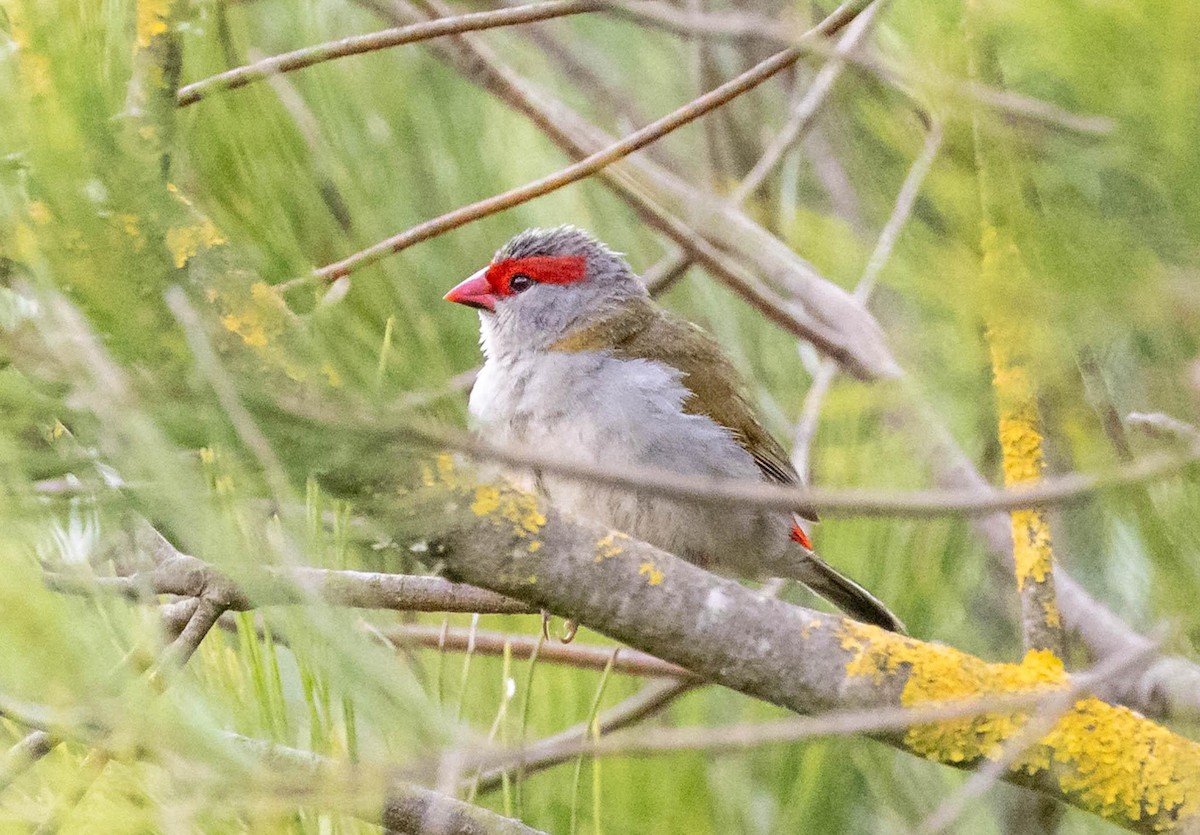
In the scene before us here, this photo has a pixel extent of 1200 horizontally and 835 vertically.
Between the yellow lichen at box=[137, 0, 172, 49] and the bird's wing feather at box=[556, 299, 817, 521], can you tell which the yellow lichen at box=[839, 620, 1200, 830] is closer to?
the yellow lichen at box=[137, 0, 172, 49]

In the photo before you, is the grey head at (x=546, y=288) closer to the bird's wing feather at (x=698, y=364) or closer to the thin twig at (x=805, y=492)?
the bird's wing feather at (x=698, y=364)

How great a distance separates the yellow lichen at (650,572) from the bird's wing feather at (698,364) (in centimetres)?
146

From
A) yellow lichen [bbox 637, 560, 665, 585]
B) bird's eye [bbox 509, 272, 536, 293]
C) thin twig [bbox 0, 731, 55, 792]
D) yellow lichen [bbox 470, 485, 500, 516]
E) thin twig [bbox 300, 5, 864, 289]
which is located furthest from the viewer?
bird's eye [bbox 509, 272, 536, 293]

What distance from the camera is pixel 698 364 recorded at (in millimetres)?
3113

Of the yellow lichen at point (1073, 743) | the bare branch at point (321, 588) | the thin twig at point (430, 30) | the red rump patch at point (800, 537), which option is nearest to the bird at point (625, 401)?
the red rump patch at point (800, 537)

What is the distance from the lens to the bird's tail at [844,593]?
8.64ft

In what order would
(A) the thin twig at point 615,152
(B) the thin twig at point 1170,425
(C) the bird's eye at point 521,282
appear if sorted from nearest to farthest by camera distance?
(B) the thin twig at point 1170,425 < (A) the thin twig at point 615,152 < (C) the bird's eye at point 521,282

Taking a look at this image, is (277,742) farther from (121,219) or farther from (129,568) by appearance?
(121,219)

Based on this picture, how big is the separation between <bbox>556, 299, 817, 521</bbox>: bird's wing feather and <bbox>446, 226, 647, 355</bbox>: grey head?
0.08 meters

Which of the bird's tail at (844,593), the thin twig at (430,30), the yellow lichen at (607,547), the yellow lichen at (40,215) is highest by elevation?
the thin twig at (430,30)

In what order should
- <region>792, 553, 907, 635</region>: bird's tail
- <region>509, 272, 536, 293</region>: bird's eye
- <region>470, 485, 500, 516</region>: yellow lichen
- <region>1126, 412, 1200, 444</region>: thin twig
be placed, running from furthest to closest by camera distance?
<region>509, 272, 536, 293</region>: bird's eye
<region>792, 553, 907, 635</region>: bird's tail
<region>470, 485, 500, 516</region>: yellow lichen
<region>1126, 412, 1200, 444</region>: thin twig

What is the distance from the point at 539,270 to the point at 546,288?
0.15 feet

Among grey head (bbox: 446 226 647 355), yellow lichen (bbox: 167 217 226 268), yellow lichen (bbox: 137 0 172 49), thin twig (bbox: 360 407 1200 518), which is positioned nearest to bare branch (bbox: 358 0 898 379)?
grey head (bbox: 446 226 647 355)

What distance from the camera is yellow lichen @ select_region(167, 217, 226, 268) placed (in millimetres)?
973
